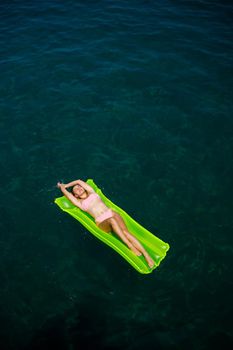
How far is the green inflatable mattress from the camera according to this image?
21.0 ft

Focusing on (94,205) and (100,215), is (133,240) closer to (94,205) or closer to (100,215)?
(100,215)

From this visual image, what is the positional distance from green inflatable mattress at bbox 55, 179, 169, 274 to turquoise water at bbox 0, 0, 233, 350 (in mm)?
461

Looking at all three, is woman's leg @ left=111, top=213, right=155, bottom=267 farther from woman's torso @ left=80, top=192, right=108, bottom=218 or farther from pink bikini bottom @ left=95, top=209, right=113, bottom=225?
woman's torso @ left=80, top=192, right=108, bottom=218

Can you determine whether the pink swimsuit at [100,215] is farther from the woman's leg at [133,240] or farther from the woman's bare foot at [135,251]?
the woman's bare foot at [135,251]

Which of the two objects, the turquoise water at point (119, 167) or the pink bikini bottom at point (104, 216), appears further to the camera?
the pink bikini bottom at point (104, 216)

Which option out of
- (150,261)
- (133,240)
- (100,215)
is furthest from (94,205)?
(150,261)

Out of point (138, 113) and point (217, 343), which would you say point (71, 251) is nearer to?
point (217, 343)

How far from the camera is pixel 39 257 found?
23.9ft

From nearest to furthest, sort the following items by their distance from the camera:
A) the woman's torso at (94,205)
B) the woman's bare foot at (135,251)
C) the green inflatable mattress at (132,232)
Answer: the green inflatable mattress at (132,232), the woman's bare foot at (135,251), the woman's torso at (94,205)

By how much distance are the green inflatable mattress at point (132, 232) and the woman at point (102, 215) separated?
142 mm

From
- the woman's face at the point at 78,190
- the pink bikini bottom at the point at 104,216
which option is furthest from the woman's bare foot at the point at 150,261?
the woman's face at the point at 78,190

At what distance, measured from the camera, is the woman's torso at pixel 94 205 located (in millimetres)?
7196

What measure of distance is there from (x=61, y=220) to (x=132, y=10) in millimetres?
13395

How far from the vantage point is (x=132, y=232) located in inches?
281
